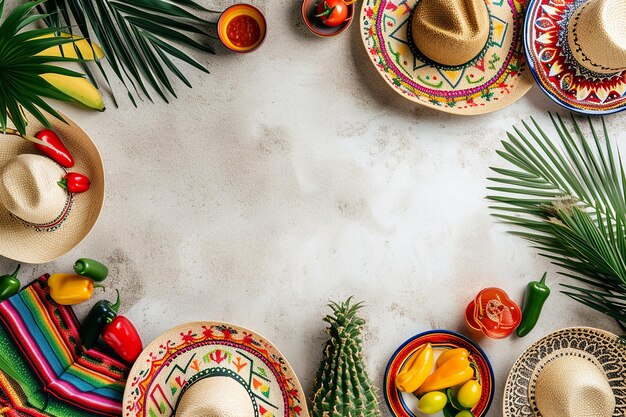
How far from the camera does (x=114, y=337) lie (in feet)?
7.57

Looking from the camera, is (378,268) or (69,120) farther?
(378,268)

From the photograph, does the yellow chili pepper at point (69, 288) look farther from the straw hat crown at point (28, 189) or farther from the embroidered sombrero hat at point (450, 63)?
the embroidered sombrero hat at point (450, 63)

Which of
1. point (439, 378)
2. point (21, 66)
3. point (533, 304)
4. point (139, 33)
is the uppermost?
point (139, 33)

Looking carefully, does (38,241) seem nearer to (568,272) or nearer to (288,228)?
(288,228)

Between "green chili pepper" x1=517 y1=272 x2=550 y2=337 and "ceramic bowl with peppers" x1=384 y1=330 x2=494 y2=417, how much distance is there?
9.5 inches

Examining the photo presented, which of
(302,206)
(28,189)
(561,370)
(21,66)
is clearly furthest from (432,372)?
(21,66)

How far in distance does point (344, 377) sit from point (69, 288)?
1237mm

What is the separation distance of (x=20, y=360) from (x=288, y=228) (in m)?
1.26

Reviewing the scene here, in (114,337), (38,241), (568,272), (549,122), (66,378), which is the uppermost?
(549,122)

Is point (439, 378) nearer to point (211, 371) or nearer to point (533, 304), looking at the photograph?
point (533, 304)

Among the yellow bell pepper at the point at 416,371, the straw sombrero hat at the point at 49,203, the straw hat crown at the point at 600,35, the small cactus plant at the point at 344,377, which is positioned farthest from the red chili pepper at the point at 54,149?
the straw hat crown at the point at 600,35

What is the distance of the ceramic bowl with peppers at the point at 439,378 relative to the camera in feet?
7.71

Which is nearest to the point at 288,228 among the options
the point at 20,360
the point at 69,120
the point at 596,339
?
the point at 69,120

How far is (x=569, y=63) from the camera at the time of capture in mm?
2432
